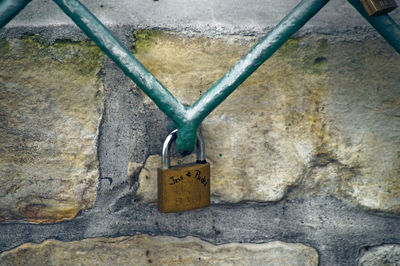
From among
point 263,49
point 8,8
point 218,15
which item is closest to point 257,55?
point 263,49

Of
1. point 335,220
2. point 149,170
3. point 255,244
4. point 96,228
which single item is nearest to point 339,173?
point 335,220

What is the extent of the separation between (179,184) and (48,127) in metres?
0.23

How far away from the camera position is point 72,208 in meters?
0.68

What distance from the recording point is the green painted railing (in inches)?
20.7

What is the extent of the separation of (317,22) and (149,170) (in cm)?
36

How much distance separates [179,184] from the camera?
62 cm

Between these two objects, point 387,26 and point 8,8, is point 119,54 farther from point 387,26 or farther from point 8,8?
point 387,26

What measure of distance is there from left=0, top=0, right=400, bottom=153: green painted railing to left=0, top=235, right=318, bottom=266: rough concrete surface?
24cm

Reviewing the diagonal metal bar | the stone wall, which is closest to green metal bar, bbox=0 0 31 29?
the stone wall

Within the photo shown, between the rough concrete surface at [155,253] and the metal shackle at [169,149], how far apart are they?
5.7 inches

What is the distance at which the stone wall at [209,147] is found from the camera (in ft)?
2.10

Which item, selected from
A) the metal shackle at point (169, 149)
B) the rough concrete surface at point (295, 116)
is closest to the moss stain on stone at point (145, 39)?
the rough concrete surface at point (295, 116)

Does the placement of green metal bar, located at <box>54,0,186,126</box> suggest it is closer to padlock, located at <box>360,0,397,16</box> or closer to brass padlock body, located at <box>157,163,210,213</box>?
brass padlock body, located at <box>157,163,210,213</box>

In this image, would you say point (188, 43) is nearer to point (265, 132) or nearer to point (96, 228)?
point (265, 132)
